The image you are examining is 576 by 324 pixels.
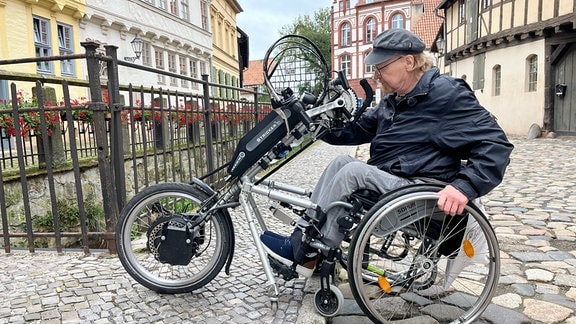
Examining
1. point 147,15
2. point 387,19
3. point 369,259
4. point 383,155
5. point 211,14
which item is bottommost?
point 369,259

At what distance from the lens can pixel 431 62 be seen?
2.23m

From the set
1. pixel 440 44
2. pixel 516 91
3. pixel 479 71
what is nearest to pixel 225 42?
pixel 440 44

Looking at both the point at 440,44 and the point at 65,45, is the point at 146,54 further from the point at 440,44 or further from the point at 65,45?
the point at 440,44

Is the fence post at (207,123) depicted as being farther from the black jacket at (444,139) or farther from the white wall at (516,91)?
the white wall at (516,91)

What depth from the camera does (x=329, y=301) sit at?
2229mm

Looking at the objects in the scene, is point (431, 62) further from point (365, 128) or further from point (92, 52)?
point (92, 52)

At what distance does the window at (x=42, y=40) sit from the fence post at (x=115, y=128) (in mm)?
10907

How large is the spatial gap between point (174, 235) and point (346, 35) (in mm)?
47331

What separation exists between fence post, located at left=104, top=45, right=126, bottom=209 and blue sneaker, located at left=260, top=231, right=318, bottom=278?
1537 millimetres

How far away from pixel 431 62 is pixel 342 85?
493mm

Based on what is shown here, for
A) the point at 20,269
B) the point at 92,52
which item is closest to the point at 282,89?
the point at 92,52

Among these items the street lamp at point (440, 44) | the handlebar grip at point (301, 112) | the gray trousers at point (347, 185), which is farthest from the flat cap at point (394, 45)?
the street lamp at point (440, 44)

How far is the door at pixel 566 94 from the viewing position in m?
12.3

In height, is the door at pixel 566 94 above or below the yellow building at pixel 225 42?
below
